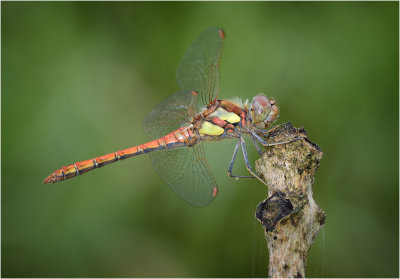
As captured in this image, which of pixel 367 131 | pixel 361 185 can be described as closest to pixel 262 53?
pixel 367 131

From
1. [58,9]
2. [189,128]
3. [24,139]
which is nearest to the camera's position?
[189,128]

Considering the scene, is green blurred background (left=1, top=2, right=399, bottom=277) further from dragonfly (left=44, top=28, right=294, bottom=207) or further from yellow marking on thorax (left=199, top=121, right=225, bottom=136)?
yellow marking on thorax (left=199, top=121, right=225, bottom=136)

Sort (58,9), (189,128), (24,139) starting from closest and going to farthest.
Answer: (189,128)
(24,139)
(58,9)

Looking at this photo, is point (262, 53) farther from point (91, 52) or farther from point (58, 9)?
point (58, 9)

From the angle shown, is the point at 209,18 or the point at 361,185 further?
the point at 209,18

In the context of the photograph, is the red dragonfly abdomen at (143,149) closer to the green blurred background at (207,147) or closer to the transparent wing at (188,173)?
the transparent wing at (188,173)

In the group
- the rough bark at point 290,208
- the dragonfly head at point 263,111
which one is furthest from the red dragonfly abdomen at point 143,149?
the rough bark at point 290,208

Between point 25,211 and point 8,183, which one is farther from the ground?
point 8,183

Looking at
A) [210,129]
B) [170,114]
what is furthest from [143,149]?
[210,129]
